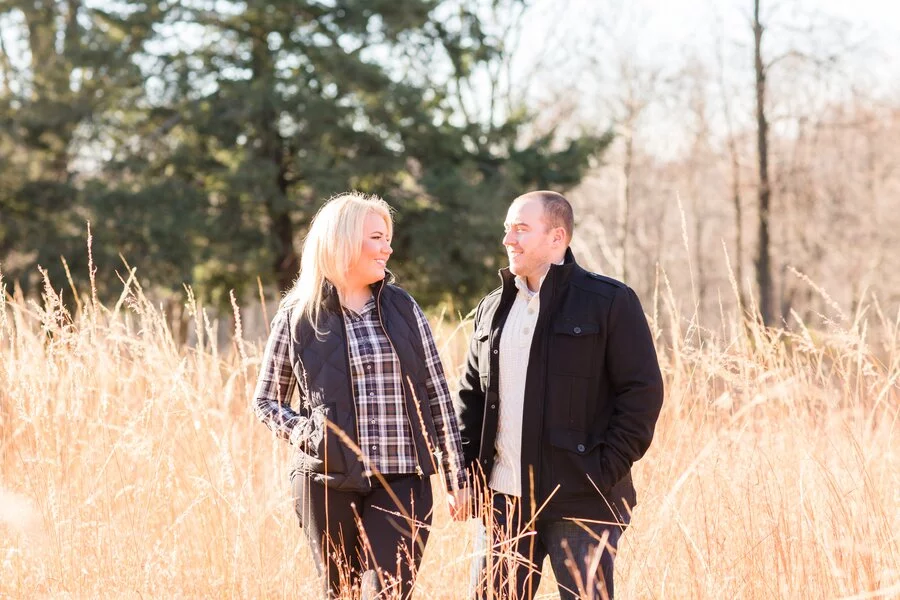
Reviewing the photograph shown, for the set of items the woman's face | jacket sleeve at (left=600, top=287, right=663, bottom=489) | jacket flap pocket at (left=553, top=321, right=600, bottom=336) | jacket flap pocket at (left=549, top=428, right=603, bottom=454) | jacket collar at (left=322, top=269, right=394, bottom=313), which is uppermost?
the woman's face

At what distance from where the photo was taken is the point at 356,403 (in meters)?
2.51

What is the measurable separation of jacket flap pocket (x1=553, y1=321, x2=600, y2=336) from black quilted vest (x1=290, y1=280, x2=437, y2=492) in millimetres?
440

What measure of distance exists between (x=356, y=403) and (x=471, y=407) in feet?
1.33

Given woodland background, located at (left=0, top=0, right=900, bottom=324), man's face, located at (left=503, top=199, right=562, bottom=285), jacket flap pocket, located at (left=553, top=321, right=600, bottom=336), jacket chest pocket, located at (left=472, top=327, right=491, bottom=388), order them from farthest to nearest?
woodland background, located at (left=0, top=0, right=900, bottom=324) < jacket chest pocket, located at (left=472, top=327, right=491, bottom=388) < man's face, located at (left=503, top=199, right=562, bottom=285) < jacket flap pocket, located at (left=553, top=321, right=600, bottom=336)

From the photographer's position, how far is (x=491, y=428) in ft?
8.41

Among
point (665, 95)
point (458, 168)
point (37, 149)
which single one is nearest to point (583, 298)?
point (458, 168)

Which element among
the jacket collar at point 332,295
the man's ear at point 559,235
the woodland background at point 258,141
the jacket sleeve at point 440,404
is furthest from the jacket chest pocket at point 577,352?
the woodland background at point 258,141

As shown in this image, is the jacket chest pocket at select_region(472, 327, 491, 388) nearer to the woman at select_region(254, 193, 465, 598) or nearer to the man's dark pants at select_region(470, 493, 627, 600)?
the woman at select_region(254, 193, 465, 598)

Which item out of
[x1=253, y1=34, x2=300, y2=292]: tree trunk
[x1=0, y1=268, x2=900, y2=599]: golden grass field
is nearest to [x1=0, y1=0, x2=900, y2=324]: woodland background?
[x1=253, y1=34, x2=300, y2=292]: tree trunk

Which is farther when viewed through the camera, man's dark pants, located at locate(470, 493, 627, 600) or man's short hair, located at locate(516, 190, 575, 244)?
man's short hair, located at locate(516, 190, 575, 244)

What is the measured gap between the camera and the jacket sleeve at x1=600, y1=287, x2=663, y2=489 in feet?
7.73

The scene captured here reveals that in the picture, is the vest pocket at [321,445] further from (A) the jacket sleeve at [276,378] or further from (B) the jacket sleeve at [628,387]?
(B) the jacket sleeve at [628,387]

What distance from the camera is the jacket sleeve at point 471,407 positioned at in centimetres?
271

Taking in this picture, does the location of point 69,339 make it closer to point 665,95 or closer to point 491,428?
point 491,428
